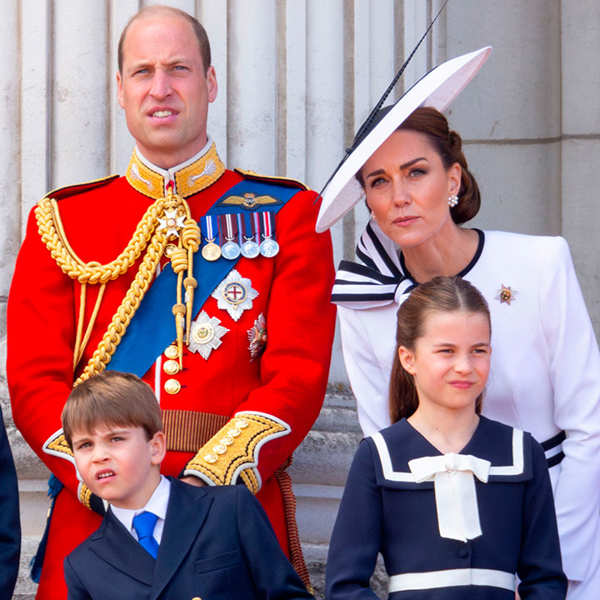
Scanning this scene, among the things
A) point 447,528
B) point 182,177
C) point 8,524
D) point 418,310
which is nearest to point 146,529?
point 8,524

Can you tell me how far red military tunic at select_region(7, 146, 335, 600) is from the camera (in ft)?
11.9

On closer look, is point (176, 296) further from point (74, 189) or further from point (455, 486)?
point (455, 486)

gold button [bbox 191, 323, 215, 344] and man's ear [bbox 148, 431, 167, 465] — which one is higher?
gold button [bbox 191, 323, 215, 344]

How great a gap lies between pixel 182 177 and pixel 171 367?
1.77 feet

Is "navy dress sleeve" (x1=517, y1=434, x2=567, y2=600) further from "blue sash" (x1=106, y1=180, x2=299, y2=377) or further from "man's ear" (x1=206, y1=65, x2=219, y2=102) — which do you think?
"man's ear" (x1=206, y1=65, x2=219, y2=102)

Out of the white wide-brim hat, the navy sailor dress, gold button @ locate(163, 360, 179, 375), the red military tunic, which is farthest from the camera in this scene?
gold button @ locate(163, 360, 179, 375)

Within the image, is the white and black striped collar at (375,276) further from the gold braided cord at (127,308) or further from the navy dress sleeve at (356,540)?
the navy dress sleeve at (356,540)

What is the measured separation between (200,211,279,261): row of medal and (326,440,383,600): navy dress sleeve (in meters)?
0.88

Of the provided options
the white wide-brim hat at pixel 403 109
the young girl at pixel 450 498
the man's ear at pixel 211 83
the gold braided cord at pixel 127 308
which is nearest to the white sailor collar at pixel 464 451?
the young girl at pixel 450 498

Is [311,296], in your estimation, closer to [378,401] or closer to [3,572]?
[378,401]

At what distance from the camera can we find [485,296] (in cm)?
354

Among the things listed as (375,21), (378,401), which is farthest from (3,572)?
(375,21)

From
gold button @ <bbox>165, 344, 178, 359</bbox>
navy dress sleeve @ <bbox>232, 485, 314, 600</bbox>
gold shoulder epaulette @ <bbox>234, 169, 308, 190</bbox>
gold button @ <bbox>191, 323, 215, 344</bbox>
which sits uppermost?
gold shoulder epaulette @ <bbox>234, 169, 308, 190</bbox>

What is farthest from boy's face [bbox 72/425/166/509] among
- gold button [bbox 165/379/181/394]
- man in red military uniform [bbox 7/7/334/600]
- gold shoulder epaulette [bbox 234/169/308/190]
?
gold shoulder epaulette [bbox 234/169/308/190]
